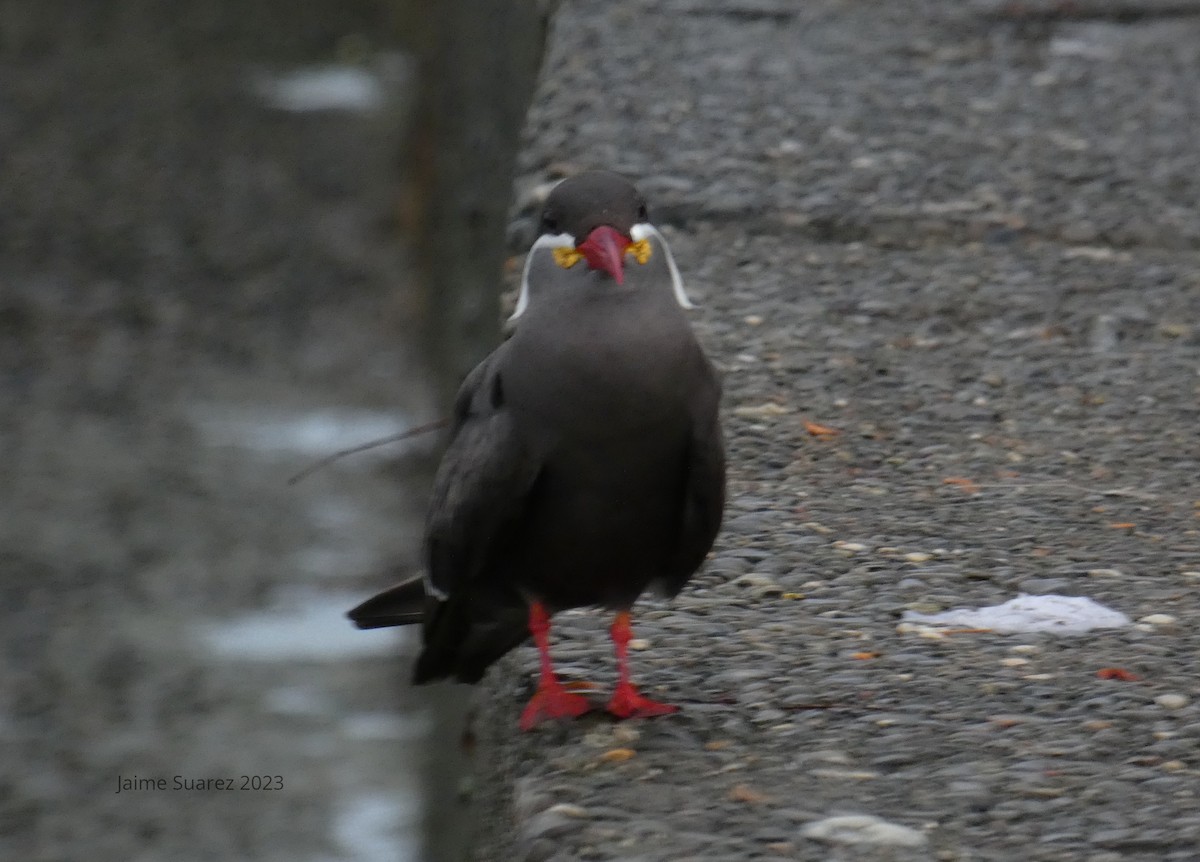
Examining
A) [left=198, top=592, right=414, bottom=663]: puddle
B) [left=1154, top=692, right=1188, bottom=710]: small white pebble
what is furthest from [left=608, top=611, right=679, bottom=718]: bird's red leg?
[left=198, top=592, right=414, bottom=663]: puddle

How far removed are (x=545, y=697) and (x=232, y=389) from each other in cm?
590

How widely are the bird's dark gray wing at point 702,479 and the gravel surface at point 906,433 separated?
10.9 inches

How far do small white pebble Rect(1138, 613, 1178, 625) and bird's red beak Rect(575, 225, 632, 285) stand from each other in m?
1.16

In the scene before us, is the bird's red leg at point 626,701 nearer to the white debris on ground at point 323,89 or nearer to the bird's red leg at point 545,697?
the bird's red leg at point 545,697

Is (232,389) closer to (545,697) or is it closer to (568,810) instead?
(545,697)

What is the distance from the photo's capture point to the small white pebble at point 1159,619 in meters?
3.38

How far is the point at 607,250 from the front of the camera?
2.89m

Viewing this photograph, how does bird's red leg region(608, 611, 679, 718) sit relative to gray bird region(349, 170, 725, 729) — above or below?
below

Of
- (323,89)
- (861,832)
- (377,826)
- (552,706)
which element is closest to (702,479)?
(552,706)

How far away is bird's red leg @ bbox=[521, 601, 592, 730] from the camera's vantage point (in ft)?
10.1

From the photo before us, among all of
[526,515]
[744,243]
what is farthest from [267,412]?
[526,515]

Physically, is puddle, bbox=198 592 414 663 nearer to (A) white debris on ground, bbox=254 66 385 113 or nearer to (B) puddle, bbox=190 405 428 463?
(B) puddle, bbox=190 405 428 463

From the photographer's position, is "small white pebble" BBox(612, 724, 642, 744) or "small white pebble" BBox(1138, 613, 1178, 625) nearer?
"small white pebble" BBox(612, 724, 642, 744)

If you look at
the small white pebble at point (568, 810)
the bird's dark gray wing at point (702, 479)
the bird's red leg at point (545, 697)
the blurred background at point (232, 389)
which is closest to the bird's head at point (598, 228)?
the bird's dark gray wing at point (702, 479)
